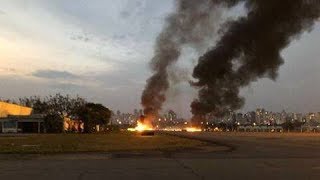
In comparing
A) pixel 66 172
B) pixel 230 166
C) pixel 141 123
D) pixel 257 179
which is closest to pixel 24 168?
pixel 66 172

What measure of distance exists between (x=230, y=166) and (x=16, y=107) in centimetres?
14466

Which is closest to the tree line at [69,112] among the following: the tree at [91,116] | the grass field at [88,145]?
the tree at [91,116]

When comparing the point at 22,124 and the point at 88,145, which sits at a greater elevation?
the point at 22,124

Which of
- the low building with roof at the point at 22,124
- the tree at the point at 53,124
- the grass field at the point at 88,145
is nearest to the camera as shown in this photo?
the grass field at the point at 88,145

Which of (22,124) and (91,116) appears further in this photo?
(22,124)

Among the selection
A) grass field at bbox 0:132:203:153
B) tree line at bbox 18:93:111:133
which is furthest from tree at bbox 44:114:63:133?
grass field at bbox 0:132:203:153

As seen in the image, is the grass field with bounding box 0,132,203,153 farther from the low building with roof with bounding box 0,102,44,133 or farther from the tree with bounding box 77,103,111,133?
the low building with roof with bounding box 0,102,44,133

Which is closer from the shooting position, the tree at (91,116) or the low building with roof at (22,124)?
the tree at (91,116)

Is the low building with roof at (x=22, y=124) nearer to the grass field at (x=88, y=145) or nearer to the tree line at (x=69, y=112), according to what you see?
the tree line at (x=69, y=112)

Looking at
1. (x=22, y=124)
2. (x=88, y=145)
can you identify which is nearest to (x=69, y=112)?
(x=22, y=124)

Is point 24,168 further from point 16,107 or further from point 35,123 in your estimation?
point 16,107

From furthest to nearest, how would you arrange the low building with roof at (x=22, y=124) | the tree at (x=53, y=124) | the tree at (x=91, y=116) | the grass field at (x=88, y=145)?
the low building with roof at (x=22, y=124)
the tree at (x=91, y=116)
the tree at (x=53, y=124)
the grass field at (x=88, y=145)

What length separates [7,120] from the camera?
13838 centimetres

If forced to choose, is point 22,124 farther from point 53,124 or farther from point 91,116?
point 91,116
